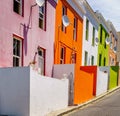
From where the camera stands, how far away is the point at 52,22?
19.7 meters

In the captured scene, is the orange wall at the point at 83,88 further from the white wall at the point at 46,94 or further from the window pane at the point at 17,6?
the window pane at the point at 17,6

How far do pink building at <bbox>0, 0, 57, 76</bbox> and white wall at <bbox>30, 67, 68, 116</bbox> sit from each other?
5.35 feet

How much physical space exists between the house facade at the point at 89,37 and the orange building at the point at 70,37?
5.16 feet

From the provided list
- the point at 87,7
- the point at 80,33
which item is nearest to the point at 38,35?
the point at 80,33

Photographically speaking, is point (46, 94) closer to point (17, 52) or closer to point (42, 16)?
point (17, 52)

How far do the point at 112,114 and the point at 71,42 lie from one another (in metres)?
9.52

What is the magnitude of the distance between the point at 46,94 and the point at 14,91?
1850 mm

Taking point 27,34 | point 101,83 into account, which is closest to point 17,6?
point 27,34

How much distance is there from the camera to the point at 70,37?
2344 centimetres

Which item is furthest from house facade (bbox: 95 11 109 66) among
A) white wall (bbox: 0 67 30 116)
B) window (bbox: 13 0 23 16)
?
white wall (bbox: 0 67 30 116)

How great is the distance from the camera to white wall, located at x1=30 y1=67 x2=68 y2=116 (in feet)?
41.7

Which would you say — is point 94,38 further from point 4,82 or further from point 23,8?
point 4,82

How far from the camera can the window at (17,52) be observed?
1516 cm

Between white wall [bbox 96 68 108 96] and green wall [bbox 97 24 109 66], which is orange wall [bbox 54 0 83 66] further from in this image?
green wall [bbox 97 24 109 66]
